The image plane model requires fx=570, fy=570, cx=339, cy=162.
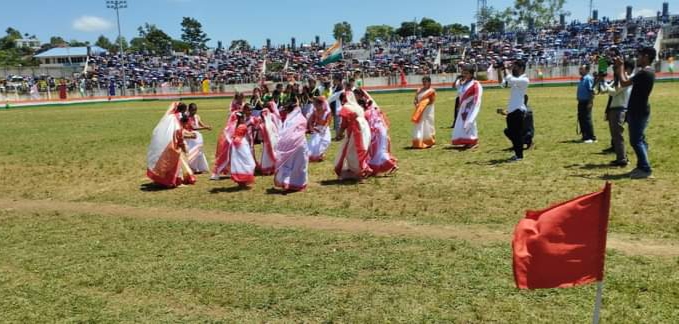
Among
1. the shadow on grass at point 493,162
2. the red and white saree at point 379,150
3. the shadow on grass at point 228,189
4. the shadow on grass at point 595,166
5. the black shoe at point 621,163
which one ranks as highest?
the red and white saree at point 379,150

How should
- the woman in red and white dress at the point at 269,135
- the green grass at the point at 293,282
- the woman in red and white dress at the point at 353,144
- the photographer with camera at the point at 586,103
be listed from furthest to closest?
the photographer with camera at the point at 586,103, the woman in red and white dress at the point at 269,135, the woman in red and white dress at the point at 353,144, the green grass at the point at 293,282

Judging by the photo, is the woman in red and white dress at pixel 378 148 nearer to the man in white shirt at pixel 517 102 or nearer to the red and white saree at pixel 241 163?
the red and white saree at pixel 241 163

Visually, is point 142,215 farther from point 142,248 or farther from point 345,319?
point 345,319

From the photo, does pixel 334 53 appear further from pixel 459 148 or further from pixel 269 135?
pixel 269 135

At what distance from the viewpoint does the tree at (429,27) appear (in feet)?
409

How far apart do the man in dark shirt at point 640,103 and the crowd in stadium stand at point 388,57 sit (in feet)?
138

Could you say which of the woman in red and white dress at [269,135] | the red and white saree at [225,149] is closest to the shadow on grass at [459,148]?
the woman in red and white dress at [269,135]

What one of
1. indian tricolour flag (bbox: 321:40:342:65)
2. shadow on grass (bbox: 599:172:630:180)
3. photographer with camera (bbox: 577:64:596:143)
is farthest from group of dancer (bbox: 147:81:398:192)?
indian tricolour flag (bbox: 321:40:342:65)

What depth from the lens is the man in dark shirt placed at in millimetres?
9117

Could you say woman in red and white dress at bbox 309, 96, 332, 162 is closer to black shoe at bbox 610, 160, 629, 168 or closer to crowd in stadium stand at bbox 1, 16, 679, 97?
black shoe at bbox 610, 160, 629, 168

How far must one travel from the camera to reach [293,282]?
5789mm

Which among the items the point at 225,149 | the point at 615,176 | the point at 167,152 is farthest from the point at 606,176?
the point at 167,152

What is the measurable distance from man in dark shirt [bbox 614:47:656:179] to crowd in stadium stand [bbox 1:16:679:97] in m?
42.0

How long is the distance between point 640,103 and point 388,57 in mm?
62581
